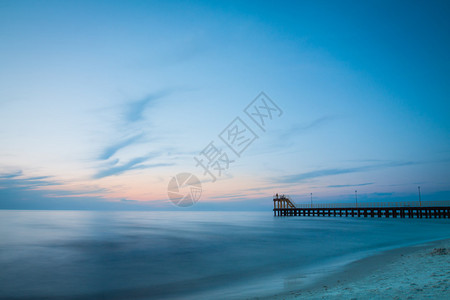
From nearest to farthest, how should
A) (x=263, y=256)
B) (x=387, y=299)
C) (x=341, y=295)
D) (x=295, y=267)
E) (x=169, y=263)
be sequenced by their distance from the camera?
1. (x=387, y=299)
2. (x=341, y=295)
3. (x=295, y=267)
4. (x=169, y=263)
5. (x=263, y=256)

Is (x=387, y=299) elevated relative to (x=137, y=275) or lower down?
elevated

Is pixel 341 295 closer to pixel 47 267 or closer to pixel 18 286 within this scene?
pixel 18 286

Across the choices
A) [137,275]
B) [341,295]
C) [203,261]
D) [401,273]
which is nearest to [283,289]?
[341,295]

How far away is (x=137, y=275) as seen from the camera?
12961 mm

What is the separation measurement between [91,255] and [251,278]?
37.6 ft

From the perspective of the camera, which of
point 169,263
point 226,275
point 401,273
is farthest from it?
point 169,263

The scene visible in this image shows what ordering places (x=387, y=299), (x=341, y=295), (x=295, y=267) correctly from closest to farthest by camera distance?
(x=387, y=299)
(x=341, y=295)
(x=295, y=267)

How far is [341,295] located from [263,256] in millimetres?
11547

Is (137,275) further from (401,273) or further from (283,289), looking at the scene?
(401,273)

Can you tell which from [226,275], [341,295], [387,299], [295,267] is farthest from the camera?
[295,267]

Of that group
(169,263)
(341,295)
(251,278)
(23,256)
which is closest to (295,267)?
(251,278)

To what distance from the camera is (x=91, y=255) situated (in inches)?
728

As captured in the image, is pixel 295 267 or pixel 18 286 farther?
pixel 295 267

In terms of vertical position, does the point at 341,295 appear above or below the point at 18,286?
above
